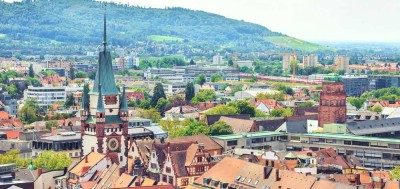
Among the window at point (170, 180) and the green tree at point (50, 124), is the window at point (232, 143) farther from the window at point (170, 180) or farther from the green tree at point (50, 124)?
the green tree at point (50, 124)

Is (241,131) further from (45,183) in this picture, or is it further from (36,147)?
(45,183)

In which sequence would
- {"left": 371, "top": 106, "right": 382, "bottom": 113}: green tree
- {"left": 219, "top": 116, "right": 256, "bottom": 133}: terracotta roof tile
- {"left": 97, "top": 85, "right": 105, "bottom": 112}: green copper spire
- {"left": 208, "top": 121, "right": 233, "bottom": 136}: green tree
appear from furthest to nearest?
{"left": 371, "top": 106, "right": 382, "bottom": 113}: green tree < {"left": 219, "top": 116, "right": 256, "bottom": 133}: terracotta roof tile < {"left": 208, "top": 121, "right": 233, "bottom": 136}: green tree < {"left": 97, "top": 85, "right": 105, "bottom": 112}: green copper spire

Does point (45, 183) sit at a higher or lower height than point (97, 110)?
lower

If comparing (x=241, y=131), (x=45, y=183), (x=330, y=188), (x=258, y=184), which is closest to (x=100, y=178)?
(x=45, y=183)

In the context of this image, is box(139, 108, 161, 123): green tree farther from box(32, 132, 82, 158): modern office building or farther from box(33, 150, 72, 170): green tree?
box(33, 150, 72, 170): green tree

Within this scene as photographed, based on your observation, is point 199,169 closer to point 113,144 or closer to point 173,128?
point 113,144

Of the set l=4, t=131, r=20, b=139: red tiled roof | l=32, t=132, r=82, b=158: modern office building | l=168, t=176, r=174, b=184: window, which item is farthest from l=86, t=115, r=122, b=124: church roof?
l=4, t=131, r=20, b=139: red tiled roof
